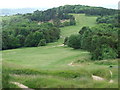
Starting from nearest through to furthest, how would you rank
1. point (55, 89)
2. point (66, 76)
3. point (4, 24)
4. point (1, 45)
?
point (55, 89) < point (66, 76) < point (1, 45) < point (4, 24)

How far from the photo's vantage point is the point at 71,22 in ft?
388

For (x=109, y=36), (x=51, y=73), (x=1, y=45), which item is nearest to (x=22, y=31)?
(x=1, y=45)

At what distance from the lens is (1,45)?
7600 centimetres

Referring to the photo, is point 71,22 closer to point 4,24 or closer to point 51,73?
point 4,24

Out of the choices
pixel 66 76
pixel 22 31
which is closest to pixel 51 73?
pixel 66 76

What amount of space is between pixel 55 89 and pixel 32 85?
2506 mm

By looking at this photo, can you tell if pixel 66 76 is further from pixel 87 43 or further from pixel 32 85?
pixel 87 43

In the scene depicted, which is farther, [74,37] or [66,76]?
[74,37]

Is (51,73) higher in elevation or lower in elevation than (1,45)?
higher

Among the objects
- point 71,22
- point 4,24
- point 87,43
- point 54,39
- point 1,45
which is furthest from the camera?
point 4,24

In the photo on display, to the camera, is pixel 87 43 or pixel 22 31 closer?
pixel 87 43

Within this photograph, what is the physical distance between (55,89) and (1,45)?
61999 mm

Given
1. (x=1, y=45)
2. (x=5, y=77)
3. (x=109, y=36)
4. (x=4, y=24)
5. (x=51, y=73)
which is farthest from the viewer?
(x=4, y=24)

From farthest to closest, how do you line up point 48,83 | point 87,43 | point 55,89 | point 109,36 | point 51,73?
point 87,43
point 109,36
point 51,73
point 48,83
point 55,89
